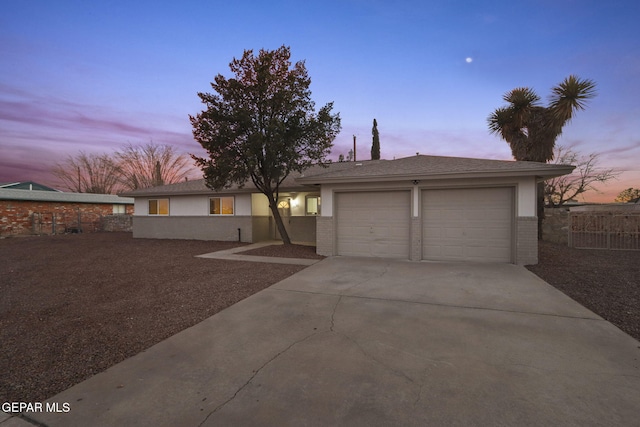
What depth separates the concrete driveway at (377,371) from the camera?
2174mm

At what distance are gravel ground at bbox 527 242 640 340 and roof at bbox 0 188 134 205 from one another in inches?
1210

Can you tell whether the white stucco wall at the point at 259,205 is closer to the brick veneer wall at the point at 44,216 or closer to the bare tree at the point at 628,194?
the brick veneer wall at the point at 44,216

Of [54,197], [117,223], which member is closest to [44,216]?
[54,197]

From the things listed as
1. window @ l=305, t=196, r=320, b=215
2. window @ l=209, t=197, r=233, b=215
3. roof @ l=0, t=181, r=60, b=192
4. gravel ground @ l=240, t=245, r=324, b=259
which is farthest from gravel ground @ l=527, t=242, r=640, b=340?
roof @ l=0, t=181, r=60, b=192

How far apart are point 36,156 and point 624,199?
68901mm

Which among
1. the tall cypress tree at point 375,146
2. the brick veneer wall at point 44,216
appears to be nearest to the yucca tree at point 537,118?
the tall cypress tree at point 375,146

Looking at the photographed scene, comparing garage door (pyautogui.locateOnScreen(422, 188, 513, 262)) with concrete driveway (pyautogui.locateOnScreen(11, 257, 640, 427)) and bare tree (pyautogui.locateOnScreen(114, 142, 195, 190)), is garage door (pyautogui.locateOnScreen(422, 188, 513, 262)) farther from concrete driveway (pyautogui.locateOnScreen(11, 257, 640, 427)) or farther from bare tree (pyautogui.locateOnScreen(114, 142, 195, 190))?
bare tree (pyautogui.locateOnScreen(114, 142, 195, 190))

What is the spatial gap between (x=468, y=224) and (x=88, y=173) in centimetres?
4363

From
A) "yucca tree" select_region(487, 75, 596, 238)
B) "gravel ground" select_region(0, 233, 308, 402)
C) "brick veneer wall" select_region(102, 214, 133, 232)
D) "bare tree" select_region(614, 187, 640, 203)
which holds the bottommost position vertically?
"gravel ground" select_region(0, 233, 308, 402)

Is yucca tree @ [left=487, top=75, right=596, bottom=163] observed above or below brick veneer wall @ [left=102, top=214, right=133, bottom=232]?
above

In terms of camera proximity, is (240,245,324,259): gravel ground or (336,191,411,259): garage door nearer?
(336,191,411,259): garage door

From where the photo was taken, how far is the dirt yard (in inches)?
122

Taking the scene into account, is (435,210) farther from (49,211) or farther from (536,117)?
(49,211)

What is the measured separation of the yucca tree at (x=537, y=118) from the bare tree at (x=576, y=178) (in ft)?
30.4
